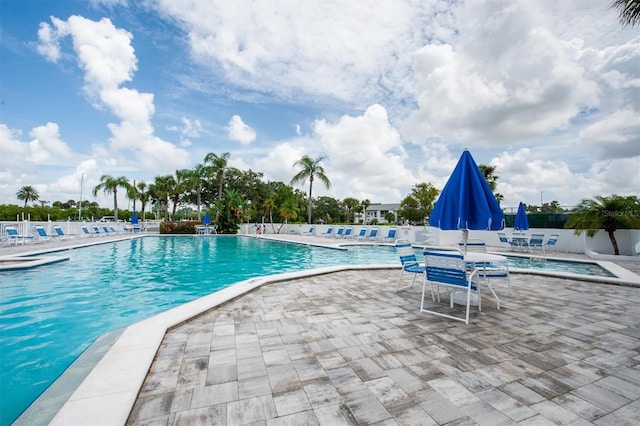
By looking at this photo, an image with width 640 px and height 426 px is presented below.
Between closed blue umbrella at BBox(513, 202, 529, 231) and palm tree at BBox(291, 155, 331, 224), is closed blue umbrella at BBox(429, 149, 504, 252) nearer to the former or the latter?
closed blue umbrella at BBox(513, 202, 529, 231)

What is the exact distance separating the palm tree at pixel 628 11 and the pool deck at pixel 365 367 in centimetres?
585

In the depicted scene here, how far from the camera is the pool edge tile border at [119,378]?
1854 mm

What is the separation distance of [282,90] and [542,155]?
14327 mm

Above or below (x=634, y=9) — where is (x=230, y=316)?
below

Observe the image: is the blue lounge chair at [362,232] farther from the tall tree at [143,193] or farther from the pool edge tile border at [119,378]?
the tall tree at [143,193]

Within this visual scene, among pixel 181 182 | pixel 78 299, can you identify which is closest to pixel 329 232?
pixel 78 299

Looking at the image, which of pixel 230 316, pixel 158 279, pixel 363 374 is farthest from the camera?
pixel 158 279

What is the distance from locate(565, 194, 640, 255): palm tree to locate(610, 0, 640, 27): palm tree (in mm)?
8190

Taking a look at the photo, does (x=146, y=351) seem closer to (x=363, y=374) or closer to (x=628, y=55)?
(x=363, y=374)

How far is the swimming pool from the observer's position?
3.20 m

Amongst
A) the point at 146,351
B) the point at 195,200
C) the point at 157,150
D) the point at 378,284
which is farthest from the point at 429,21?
the point at 195,200

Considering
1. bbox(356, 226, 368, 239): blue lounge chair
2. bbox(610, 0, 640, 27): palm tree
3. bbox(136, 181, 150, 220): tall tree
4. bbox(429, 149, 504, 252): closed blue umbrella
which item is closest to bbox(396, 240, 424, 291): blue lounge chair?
bbox(429, 149, 504, 252): closed blue umbrella

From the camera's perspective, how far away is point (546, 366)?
2582 mm

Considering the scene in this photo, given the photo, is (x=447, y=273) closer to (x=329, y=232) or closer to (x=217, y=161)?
(x=329, y=232)
